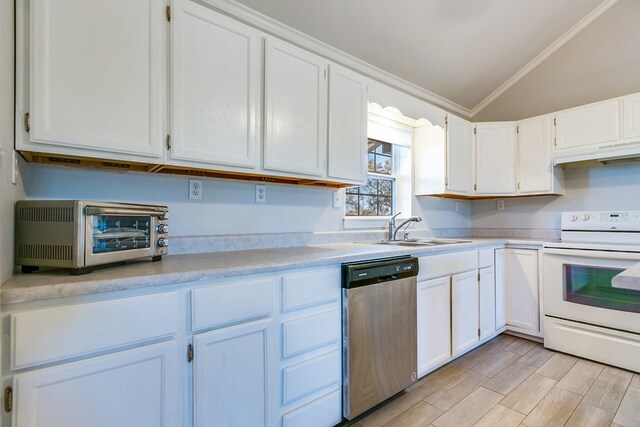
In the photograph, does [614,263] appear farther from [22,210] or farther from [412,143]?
[22,210]

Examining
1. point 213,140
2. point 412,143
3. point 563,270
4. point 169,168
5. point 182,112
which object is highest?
point 412,143

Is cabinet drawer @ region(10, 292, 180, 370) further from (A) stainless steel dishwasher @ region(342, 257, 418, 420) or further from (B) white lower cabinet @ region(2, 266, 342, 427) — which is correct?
(A) stainless steel dishwasher @ region(342, 257, 418, 420)

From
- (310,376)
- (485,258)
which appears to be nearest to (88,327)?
(310,376)

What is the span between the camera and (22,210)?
3.57 feet

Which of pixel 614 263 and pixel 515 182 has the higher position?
pixel 515 182

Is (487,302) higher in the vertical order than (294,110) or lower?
lower

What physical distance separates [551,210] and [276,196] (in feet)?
9.79

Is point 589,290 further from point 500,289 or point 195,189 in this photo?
point 195,189

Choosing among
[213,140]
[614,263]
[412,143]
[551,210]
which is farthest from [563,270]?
[213,140]

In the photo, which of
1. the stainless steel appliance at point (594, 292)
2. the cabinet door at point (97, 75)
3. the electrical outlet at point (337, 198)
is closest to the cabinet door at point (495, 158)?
the stainless steel appliance at point (594, 292)

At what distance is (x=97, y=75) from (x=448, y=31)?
2711mm

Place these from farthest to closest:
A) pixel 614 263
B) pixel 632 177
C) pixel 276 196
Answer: pixel 632 177 < pixel 614 263 < pixel 276 196

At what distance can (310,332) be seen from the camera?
4.75 ft

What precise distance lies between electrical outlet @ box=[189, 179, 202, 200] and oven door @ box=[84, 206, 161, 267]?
0.39 m
